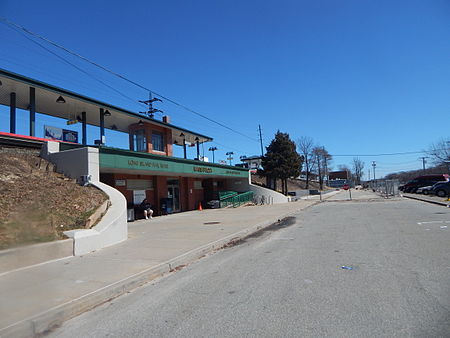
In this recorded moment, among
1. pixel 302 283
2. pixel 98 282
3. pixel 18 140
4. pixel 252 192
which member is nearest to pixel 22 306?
pixel 98 282

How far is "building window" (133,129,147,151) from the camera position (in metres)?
27.1

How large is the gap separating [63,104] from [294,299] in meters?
21.2

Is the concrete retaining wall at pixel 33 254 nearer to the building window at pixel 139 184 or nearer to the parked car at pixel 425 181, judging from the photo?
the building window at pixel 139 184

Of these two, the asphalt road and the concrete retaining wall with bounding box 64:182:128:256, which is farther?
the concrete retaining wall with bounding box 64:182:128:256

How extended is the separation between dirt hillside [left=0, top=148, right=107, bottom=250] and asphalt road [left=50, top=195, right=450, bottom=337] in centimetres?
189

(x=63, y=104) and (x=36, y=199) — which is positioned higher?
(x=63, y=104)

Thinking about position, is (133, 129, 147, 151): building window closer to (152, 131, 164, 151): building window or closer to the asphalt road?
(152, 131, 164, 151): building window

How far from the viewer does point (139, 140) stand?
90.1ft

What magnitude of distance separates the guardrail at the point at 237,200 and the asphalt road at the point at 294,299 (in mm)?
21736

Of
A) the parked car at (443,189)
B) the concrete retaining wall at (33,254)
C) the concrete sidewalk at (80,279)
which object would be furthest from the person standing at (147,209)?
the parked car at (443,189)

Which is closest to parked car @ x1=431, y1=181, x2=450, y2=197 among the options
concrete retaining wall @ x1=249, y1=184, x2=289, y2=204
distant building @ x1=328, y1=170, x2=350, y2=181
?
concrete retaining wall @ x1=249, y1=184, x2=289, y2=204

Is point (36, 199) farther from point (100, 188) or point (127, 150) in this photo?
point (127, 150)

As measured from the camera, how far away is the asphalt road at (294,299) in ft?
13.0

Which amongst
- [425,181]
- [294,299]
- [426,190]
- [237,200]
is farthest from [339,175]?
[294,299]
